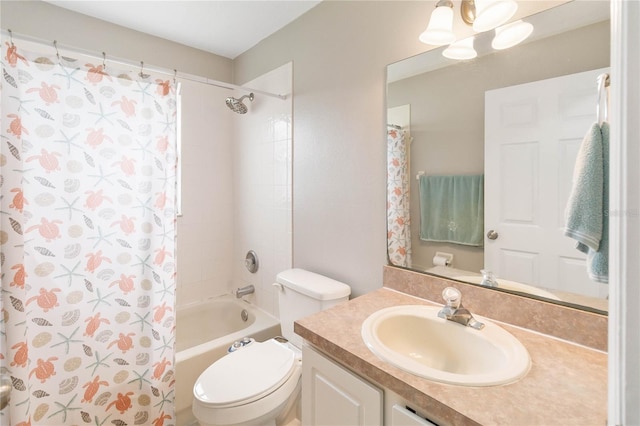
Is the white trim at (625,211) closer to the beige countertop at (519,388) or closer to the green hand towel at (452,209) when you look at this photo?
the beige countertop at (519,388)

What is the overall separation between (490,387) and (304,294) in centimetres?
98

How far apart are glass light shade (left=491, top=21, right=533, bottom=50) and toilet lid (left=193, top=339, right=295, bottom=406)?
1560 mm

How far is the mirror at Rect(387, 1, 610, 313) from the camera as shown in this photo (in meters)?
0.92

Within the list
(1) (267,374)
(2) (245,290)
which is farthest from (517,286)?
(2) (245,290)

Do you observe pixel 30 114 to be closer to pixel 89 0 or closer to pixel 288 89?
pixel 89 0

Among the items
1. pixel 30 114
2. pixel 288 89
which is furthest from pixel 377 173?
pixel 30 114

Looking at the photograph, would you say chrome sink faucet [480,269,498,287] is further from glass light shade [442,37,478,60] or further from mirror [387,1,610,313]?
glass light shade [442,37,478,60]

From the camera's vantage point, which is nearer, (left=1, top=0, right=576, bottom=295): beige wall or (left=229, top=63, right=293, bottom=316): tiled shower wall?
(left=1, top=0, right=576, bottom=295): beige wall

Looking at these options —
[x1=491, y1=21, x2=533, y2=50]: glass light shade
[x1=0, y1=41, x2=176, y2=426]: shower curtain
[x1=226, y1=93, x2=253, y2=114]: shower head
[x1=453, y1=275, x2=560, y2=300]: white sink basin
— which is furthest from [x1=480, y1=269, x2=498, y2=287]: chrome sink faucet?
[x1=226, y1=93, x2=253, y2=114]: shower head

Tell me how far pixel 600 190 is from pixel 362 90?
1.06 metres

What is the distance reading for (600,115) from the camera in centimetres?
86

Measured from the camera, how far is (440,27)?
1129 mm

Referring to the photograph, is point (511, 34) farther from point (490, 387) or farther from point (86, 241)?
point (86, 241)

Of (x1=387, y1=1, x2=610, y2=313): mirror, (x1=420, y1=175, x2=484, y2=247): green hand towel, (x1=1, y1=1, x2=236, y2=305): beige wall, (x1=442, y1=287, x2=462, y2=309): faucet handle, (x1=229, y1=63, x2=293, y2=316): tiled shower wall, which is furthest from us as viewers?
(x1=1, y1=1, x2=236, y2=305): beige wall
